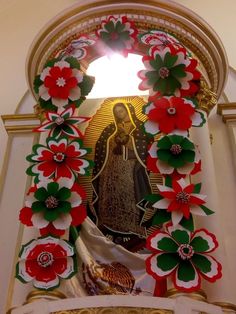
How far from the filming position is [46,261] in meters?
2.35

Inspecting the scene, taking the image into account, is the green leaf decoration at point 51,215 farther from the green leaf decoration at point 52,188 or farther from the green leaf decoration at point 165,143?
the green leaf decoration at point 165,143

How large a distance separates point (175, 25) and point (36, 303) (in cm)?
184

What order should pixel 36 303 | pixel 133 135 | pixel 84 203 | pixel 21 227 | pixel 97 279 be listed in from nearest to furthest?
1. pixel 36 303
2. pixel 97 279
3. pixel 84 203
4. pixel 133 135
5. pixel 21 227

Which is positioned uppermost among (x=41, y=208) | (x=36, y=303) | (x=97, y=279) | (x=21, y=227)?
(x=21, y=227)

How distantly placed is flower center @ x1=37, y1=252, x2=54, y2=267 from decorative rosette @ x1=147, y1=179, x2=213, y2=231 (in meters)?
0.49

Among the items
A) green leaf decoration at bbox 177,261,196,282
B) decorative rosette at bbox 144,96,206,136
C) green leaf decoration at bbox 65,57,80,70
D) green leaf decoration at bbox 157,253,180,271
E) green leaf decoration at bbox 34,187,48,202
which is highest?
green leaf decoration at bbox 65,57,80,70

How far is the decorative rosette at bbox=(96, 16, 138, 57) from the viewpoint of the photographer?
3154 mm

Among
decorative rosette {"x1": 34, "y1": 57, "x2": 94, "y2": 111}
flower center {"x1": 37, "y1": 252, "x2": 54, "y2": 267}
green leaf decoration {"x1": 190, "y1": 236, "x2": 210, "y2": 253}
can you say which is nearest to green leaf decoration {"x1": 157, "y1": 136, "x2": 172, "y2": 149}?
green leaf decoration {"x1": 190, "y1": 236, "x2": 210, "y2": 253}

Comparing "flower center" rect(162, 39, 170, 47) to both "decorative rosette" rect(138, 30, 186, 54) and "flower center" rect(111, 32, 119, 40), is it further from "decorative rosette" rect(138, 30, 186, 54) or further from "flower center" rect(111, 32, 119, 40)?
"flower center" rect(111, 32, 119, 40)

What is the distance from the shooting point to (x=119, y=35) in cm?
316

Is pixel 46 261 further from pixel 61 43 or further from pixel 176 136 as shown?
pixel 61 43

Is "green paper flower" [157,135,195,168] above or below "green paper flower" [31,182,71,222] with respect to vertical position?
above

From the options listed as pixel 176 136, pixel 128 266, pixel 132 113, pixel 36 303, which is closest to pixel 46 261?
pixel 36 303

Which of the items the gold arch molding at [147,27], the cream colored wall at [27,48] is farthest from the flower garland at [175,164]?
the cream colored wall at [27,48]
